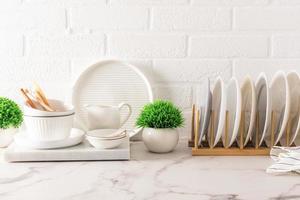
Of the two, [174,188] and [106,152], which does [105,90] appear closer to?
[106,152]

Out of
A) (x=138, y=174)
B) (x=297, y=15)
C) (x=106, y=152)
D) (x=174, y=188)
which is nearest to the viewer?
(x=174, y=188)

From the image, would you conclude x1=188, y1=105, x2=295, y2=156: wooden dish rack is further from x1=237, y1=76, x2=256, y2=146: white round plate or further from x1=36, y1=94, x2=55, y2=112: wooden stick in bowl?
x1=36, y1=94, x2=55, y2=112: wooden stick in bowl

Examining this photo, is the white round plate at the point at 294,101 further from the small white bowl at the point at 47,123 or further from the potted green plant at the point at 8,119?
the potted green plant at the point at 8,119

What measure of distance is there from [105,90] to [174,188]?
1.75 feet

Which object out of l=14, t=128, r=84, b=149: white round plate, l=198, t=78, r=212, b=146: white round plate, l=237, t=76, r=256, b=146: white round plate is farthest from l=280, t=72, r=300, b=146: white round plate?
l=14, t=128, r=84, b=149: white round plate

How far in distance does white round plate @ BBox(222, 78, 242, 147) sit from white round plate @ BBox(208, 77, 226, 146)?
1.4 inches

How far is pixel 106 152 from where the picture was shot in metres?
1.30

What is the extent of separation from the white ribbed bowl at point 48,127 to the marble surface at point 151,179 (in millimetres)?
73

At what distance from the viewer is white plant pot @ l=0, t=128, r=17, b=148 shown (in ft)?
4.70

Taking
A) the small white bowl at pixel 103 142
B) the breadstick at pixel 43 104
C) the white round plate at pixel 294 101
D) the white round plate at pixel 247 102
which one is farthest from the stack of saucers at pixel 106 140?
the white round plate at pixel 294 101

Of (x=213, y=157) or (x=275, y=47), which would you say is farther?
(x=275, y=47)

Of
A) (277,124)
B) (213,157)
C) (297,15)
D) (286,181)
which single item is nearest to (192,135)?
(213,157)

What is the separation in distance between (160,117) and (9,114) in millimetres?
441

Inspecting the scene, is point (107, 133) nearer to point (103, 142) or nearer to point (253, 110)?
point (103, 142)
